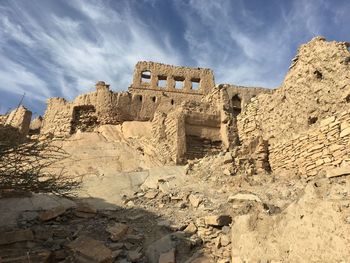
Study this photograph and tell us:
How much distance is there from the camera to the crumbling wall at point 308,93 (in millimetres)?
8852

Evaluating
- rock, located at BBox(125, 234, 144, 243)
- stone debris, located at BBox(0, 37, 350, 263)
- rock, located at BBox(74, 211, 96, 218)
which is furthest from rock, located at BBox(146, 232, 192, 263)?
rock, located at BBox(74, 211, 96, 218)

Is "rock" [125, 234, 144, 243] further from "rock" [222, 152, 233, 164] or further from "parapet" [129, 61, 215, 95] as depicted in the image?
"parapet" [129, 61, 215, 95]

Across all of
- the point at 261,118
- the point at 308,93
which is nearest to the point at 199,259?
the point at 308,93

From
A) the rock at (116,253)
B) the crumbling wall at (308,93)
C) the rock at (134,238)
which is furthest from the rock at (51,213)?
the crumbling wall at (308,93)

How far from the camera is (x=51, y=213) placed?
704cm

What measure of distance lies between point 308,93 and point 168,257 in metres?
6.38

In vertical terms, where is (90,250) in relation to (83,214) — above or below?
below

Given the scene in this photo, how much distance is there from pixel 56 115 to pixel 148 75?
7.37 meters

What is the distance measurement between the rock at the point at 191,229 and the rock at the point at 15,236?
2763mm

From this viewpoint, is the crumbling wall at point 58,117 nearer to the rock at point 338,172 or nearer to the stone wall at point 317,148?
the stone wall at point 317,148

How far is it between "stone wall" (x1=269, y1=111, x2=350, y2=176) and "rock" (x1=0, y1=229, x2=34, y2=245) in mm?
6294

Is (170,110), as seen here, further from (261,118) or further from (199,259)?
(199,259)

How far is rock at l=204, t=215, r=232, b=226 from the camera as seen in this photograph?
20.6ft

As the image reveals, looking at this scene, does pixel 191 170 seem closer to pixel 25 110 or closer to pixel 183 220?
pixel 183 220
